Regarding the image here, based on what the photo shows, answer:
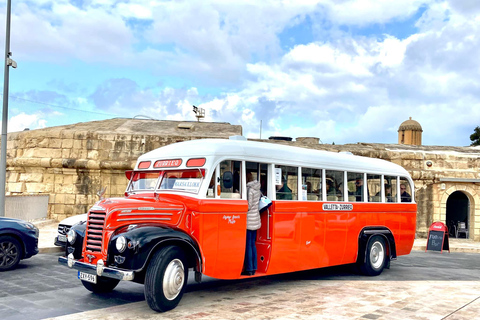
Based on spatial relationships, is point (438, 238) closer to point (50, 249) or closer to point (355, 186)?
point (355, 186)

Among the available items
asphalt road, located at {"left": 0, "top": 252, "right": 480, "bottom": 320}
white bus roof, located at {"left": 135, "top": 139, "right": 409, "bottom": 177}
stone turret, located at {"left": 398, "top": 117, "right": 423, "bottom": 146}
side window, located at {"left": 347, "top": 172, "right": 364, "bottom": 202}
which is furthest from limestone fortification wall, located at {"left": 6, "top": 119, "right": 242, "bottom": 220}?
stone turret, located at {"left": 398, "top": 117, "right": 423, "bottom": 146}

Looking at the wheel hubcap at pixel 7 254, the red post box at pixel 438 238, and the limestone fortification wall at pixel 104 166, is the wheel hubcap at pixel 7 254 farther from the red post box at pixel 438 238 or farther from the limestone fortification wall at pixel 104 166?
the red post box at pixel 438 238

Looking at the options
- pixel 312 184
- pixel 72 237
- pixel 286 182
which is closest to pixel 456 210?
pixel 312 184

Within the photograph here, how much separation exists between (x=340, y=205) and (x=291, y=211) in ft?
5.08

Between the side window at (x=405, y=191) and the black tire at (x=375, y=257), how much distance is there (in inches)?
48.8

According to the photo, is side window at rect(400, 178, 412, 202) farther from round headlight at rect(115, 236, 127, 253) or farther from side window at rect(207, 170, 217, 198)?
round headlight at rect(115, 236, 127, 253)

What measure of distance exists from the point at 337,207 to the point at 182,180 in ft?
11.3

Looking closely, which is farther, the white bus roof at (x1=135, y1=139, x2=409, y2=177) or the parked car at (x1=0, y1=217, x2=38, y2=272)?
the parked car at (x1=0, y1=217, x2=38, y2=272)

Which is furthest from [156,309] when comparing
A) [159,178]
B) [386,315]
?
[386,315]

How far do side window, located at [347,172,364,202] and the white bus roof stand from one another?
0.16 meters

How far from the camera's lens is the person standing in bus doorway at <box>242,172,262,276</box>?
24.7 ft

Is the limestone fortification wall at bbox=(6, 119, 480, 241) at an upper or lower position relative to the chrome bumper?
upper

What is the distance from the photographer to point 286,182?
8.21 m

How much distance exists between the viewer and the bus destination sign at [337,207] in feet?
29.3
